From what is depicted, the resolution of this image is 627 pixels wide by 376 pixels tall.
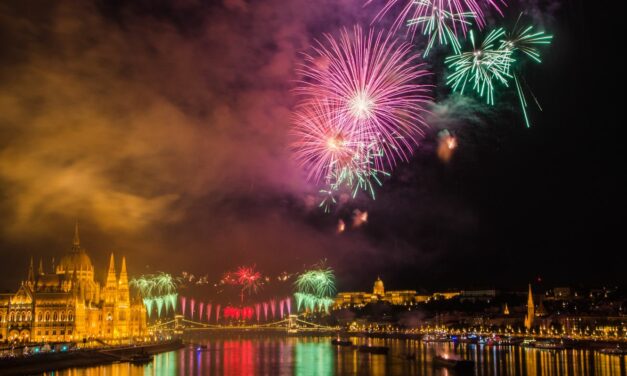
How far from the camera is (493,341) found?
273ft

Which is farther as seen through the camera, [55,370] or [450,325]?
[450,325]

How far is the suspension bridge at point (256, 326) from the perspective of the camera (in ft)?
454

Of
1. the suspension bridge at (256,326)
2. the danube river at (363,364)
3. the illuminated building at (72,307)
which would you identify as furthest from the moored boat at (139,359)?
the suspension bridge at (256,326)

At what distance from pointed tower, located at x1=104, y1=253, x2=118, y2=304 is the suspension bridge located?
1930 inches

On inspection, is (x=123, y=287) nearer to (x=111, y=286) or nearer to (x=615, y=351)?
(x=111, y=286)

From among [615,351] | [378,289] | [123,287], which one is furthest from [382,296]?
[615,351]

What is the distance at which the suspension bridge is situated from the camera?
13850 cm

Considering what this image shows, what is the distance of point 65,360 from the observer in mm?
54594

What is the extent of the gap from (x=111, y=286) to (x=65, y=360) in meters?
28.8

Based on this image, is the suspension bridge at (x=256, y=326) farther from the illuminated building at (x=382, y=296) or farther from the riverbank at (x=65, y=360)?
the riverbank at (x=65, y=360)

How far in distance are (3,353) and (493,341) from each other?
53.7 m

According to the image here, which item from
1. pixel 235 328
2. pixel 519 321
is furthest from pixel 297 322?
pixel 519 321

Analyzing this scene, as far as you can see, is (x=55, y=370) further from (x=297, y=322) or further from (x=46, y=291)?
(x=297, y=322)

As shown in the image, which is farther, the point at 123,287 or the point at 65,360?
the point at 123,287
